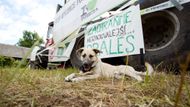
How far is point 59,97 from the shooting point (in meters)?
1.64

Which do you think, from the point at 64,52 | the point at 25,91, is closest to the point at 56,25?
the point at 64,52

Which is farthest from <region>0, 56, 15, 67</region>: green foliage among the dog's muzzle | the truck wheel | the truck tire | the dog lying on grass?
the truck wheel

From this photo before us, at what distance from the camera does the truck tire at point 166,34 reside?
11.6 ft

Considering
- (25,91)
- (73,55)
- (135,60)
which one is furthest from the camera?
(73,55)

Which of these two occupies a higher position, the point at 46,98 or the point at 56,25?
the point at 56,25

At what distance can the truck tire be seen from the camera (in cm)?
353

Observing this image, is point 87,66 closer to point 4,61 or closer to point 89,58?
point 89,58

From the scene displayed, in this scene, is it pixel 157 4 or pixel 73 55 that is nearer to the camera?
pixel 157 4

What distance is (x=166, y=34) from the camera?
3.88 m

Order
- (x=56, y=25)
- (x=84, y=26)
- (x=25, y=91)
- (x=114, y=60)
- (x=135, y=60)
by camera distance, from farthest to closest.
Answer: (x=56, y=25)
(x=84, y=26)
(x=114, y=60)
(x=135, y=60)
(x=25, y=91)

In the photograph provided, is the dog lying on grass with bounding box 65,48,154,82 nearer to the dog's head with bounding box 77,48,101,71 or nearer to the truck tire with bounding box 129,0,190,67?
the dog's head with bounding box 77,48,101,71

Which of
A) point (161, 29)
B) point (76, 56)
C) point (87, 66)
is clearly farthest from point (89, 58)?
point (76, 56)

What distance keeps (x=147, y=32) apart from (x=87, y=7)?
7.24 ft

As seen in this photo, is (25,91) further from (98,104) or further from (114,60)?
(114,60)
